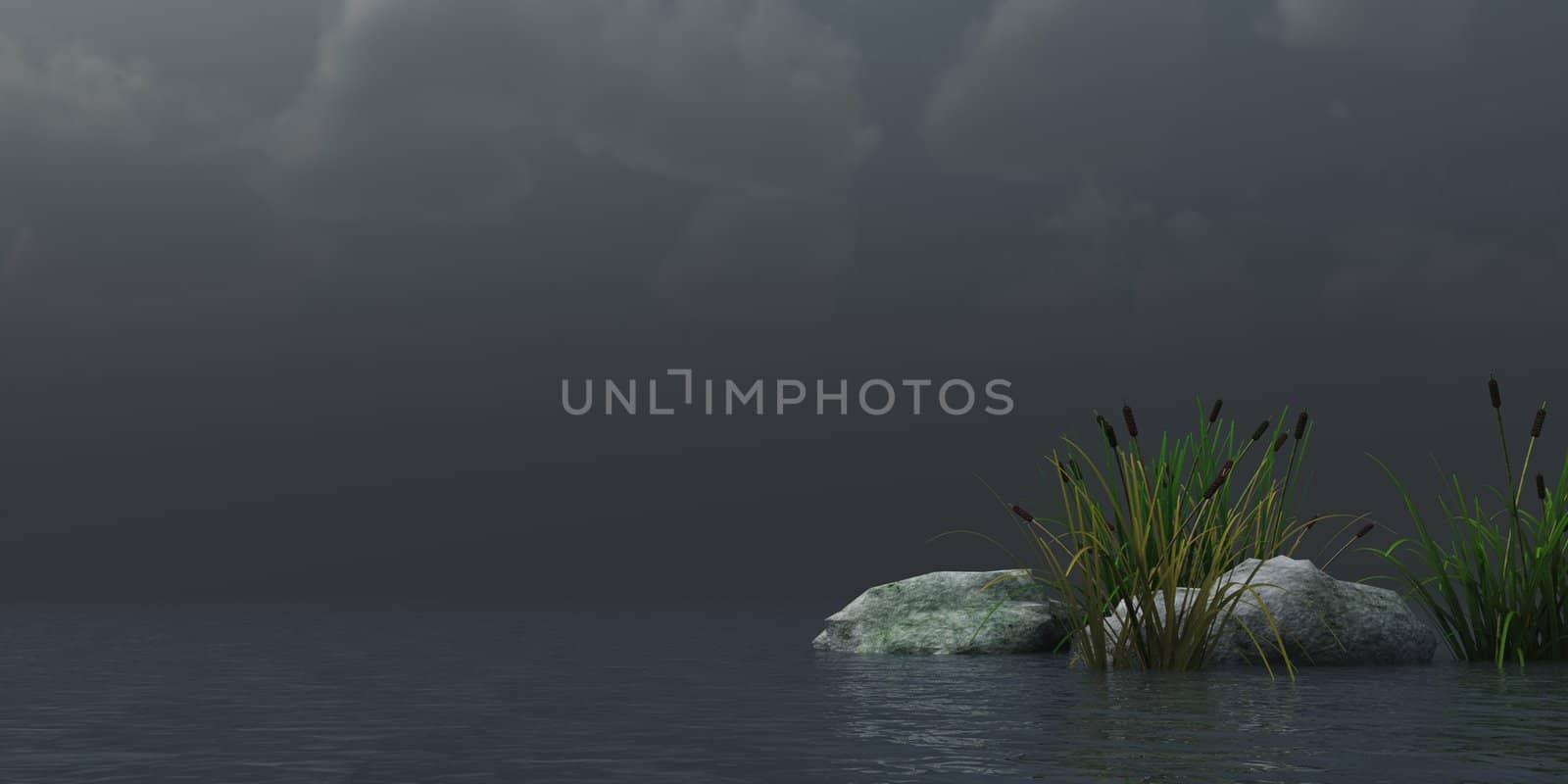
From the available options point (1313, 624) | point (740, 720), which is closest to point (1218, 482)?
point (1313, 624)

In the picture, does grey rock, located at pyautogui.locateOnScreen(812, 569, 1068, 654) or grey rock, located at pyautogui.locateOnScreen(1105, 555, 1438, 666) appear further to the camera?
grey rock, located at pyautogui.locateOnScreen(812, 569, 1068, 654)

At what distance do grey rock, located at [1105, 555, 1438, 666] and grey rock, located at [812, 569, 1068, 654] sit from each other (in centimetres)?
227

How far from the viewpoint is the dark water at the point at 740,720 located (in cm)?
674

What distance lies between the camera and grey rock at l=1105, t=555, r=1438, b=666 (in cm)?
1288

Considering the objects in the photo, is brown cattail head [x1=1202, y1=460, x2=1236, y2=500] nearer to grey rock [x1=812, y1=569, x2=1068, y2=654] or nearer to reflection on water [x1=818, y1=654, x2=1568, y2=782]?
reflection on water [x1=818, y1=654, x2=1568, y2=782]

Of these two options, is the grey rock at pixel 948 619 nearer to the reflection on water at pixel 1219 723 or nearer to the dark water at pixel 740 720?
the dark water at pixel 740 720

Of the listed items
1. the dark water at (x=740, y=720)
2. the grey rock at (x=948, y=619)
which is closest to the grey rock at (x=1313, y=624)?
the dark water at (x=740, y=720)

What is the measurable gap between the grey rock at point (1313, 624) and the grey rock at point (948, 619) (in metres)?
2.27

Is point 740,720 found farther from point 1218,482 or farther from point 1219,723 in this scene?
point 1218,482

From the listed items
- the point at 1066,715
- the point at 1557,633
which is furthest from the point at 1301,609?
the point at 1066,715

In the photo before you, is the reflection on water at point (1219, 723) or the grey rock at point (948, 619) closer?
the reflection on water at point (1219, 723)

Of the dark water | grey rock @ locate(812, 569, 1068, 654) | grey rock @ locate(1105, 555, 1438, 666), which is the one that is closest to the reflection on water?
the dark water

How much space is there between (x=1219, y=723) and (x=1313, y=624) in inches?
209

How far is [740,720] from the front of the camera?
8844 millimetres
